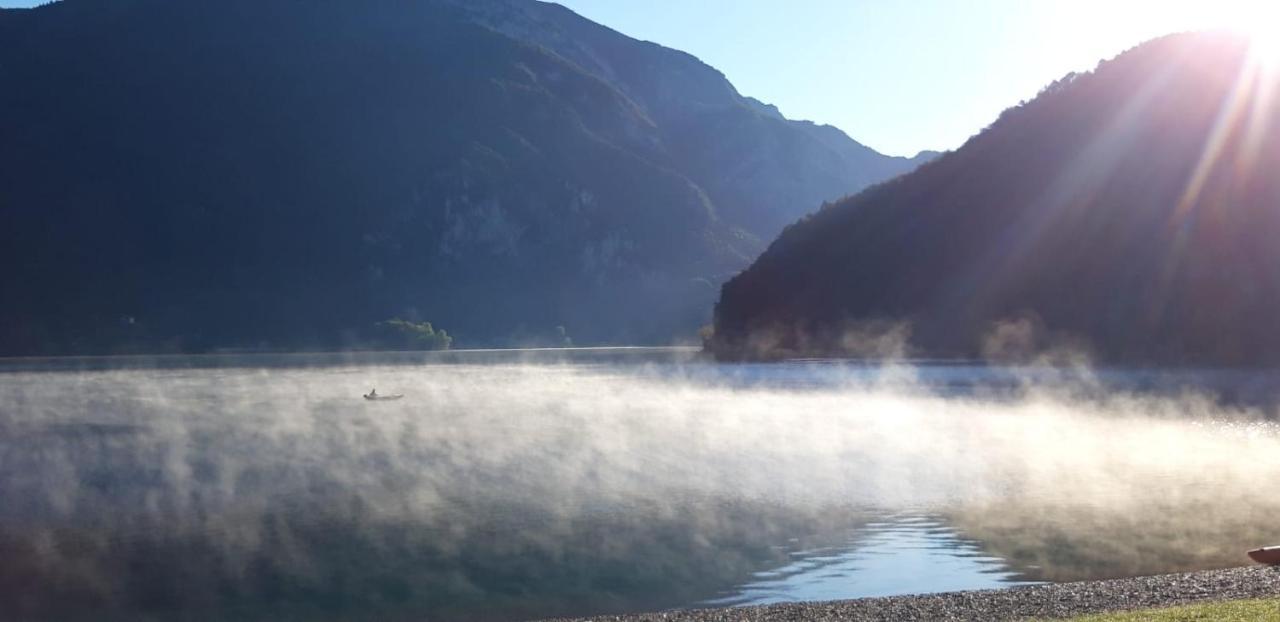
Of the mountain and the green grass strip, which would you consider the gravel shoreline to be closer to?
the green grass strip

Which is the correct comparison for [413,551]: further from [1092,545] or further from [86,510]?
[1092,545]

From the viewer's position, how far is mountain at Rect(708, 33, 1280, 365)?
142 metres

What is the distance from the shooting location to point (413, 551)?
2991 centimetres

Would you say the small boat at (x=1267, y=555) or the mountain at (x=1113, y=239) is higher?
the mountain at (x=1113, y=239)

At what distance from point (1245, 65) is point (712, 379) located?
10737 cm

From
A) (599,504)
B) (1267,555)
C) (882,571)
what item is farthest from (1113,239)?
(882,571)

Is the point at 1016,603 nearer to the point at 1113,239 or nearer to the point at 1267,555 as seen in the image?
the point at 1267,555

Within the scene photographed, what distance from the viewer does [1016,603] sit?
2203 centimetres

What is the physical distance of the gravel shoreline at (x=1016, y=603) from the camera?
21016 millimetres

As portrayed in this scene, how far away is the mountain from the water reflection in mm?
121644

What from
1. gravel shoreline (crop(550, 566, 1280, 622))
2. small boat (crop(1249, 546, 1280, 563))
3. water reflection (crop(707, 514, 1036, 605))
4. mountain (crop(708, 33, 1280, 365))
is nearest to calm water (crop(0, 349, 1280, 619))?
water reflection (crop(707, 514, 1036, 605))

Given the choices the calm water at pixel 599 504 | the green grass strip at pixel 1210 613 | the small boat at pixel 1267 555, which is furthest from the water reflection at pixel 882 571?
the green grass strip at pixel 1210 613

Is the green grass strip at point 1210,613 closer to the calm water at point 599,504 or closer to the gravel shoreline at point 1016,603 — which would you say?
the gravel shoreline at point 1016,603

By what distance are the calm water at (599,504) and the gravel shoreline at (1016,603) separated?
6.39 ft
